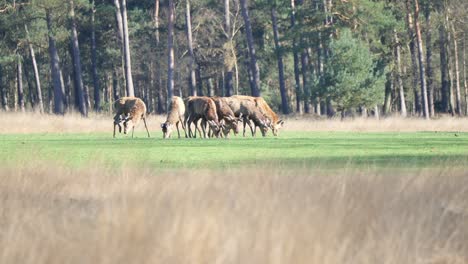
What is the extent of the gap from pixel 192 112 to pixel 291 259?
86.2ft

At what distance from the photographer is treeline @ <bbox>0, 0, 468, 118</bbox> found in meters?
54.7

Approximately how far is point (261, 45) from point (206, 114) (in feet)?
185

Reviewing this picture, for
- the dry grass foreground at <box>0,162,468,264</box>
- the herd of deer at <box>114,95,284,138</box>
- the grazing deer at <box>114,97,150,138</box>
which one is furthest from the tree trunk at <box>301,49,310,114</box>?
the dry grass foreground at <box>0,162,468,264</box>

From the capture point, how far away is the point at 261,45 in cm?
8756

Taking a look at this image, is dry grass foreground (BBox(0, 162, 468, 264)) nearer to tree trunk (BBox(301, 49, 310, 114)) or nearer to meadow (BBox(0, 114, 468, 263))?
meadow (BBox(0, 114, 468, 263))

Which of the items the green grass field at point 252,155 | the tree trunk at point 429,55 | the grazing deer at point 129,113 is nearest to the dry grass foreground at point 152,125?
the grazing deer at point 129,113

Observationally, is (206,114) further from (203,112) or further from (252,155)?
(252,155)

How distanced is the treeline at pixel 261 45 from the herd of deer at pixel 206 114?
15803 millimetres

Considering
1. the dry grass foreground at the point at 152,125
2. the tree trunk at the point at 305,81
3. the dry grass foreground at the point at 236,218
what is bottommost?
the dry grass foreground at the point at 236,218

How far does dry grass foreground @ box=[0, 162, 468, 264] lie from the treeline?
40.1 metres

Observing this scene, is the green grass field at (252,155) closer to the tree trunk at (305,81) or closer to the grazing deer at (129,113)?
the grazing deer at (129,113)

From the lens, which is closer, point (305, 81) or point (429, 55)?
point (305, 81)

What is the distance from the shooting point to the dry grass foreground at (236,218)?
6.56 metres

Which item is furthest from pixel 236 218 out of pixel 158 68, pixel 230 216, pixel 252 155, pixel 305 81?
pixel 158 68
